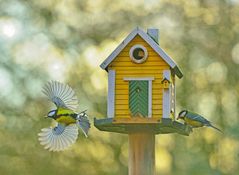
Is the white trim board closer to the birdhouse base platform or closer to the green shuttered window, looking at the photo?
the green shuttered window

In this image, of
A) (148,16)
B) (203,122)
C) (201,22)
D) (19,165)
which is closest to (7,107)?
(19,165)

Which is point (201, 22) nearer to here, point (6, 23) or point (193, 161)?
point (193, 161)

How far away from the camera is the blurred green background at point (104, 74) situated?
6723 mm

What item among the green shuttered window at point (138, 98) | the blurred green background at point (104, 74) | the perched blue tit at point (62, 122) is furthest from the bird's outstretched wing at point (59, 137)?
the blurred green background at point (104, 74)

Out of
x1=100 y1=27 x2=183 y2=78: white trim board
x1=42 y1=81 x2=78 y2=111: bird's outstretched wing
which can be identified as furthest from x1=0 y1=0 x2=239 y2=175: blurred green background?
x1=42 y1=81 x2=78 y2=111: bird's outstretched wing

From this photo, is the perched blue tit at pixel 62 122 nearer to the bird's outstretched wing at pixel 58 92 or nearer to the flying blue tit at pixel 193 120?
the bird's outstretched wing at pixel 58 92

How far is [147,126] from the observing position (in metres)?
2.73

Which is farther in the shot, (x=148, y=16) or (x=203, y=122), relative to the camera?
(x=148, y=16)

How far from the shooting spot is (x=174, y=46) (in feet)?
22.0

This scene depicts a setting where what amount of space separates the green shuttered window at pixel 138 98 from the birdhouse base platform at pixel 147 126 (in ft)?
0.18

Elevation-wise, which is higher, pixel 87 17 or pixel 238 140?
→ pixel 87 17

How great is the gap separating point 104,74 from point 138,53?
392cm

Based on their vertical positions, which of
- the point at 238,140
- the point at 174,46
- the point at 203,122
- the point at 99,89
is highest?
the point at 174,46

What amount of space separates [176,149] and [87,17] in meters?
1.64
